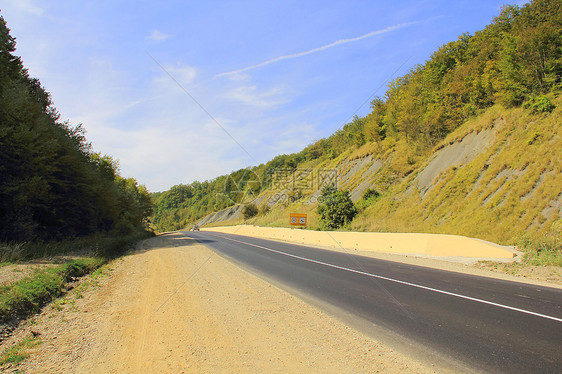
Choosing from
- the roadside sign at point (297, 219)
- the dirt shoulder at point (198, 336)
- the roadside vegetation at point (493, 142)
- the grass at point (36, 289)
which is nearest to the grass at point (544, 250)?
the roadside vegetation at point (493, 142)

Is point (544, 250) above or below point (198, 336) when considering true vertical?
below

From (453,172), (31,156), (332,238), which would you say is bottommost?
(332,238)

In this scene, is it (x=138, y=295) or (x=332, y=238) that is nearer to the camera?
(x=138, y=295)

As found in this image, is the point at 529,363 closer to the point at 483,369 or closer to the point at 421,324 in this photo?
the point at 483,369

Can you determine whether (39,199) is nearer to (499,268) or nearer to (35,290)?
(35,290)

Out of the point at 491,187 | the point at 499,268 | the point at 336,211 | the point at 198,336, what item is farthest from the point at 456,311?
the point at 336,211

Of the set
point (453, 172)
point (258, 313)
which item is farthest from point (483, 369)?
point (453, 172)

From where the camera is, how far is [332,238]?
2411cm

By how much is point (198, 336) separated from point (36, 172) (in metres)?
18.2

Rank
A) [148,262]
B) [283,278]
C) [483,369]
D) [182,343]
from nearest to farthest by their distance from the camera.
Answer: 1. [483,369]
2. [182,343]
3. [283,278]
4. [148,262]

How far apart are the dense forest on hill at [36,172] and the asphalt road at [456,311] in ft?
47.9

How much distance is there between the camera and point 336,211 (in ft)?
110

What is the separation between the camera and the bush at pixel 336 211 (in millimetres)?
33500

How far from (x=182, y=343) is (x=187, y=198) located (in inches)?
7456
